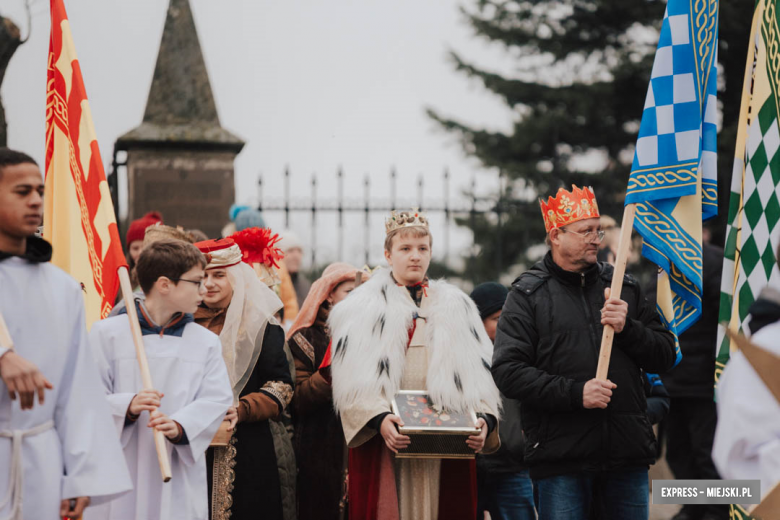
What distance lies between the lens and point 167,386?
4297mm

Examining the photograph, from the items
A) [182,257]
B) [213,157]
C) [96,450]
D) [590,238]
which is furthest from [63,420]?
[213,157]

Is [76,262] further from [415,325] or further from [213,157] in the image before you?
[213,157]

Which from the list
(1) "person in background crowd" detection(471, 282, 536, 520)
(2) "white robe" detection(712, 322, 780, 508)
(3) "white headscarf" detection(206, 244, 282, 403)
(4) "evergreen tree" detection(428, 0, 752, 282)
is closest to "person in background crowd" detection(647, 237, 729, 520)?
(1) "person in background crowd" detection(471, 282, 536, 520)

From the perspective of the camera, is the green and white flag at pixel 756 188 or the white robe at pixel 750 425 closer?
the white robe at pixel 750 425

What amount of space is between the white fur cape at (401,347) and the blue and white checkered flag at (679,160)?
1.01 metres

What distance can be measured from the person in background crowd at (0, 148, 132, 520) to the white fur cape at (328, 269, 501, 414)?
1.72 m

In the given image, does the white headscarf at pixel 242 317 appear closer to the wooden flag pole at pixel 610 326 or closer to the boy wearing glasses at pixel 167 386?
the boy wearing glasses at pixel 167 386

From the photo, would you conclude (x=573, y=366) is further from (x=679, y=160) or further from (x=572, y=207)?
(x=679, y=160)

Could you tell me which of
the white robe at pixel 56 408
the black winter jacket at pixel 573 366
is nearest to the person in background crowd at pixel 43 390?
the white robe at pixel 56 408

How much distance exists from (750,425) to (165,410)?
2545 mm

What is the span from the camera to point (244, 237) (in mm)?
6031

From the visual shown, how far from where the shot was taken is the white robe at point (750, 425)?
271 centimetres

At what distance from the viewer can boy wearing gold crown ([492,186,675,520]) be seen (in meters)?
4.50

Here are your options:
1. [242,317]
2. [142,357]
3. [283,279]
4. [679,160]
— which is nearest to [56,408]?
[142,357]
